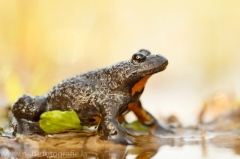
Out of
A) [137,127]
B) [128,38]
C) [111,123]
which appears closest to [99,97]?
[111,123]

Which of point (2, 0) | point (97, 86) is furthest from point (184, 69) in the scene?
point (97, 86)

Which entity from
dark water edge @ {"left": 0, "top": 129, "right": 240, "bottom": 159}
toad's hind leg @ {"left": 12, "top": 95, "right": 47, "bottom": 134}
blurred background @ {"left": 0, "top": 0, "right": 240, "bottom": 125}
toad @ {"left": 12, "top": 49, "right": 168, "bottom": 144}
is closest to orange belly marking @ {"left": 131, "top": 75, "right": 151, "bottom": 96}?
toad @ {"left": 12, "top": 49, "right": 168, "bottom": 144}

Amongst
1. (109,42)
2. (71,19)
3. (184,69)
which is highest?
(71,19)

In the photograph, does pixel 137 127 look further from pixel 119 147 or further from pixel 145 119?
pixel 119 147

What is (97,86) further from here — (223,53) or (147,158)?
(223,53)

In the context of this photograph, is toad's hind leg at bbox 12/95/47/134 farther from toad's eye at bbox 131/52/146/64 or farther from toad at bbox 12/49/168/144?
toad's eye at bbox 131/52/146/64
